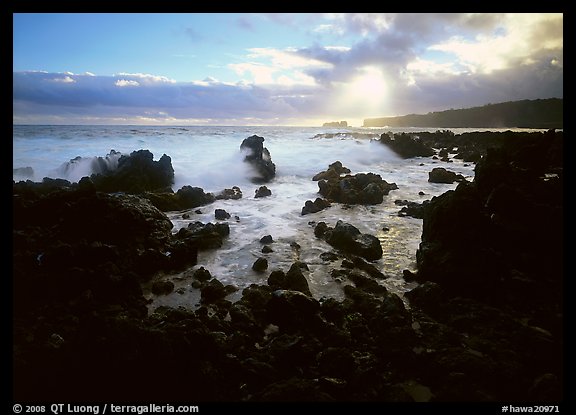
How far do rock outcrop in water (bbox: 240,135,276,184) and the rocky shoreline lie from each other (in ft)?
43.3

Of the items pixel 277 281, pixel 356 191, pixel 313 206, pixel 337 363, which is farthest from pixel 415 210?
pixel 337 363

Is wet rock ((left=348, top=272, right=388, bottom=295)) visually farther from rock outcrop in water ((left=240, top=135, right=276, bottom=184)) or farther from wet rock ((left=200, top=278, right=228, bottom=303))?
rock outcrop in water ((left=240, top=135, right=276, bottom=184))

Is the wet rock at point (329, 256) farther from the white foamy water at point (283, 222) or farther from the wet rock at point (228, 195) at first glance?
the wet rock at point (228, 195)

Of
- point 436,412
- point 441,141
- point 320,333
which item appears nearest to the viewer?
point 436,412

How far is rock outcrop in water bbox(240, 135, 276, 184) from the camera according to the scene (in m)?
22.8

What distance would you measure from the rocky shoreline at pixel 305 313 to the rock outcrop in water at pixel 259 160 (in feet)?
43.3

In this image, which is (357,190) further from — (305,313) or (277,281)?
(305,313)

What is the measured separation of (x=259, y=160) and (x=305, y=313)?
18963 mm

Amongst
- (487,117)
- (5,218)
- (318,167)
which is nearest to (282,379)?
(5,218)

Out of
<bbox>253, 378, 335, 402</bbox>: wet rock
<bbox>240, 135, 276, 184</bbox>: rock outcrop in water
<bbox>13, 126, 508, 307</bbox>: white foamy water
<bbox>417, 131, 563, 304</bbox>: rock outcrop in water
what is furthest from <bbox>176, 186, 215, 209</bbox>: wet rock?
<bbox>253, 378, 335, 402</bbox>: wet rock

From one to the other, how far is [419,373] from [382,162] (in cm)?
3162

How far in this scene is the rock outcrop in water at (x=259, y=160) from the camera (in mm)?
22766
